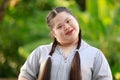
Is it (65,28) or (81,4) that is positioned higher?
(81,4)

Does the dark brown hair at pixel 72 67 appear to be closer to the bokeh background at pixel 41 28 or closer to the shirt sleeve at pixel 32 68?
the shirt sleeve at pixel 32 68

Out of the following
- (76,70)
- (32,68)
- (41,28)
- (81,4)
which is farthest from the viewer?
(81,4)

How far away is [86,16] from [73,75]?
15.3ft

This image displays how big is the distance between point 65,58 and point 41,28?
474cm

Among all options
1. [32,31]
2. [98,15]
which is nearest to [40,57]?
[98,15]

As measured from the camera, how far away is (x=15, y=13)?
8.77 m

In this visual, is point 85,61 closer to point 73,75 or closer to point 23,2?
point 73,75

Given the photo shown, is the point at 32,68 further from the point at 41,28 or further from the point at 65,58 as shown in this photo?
the point at 41,28

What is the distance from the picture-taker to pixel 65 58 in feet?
7.84

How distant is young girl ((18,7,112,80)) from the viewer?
7.70ft

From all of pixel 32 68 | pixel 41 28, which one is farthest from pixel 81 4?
pixel 32 68

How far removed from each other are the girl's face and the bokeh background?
3.72m

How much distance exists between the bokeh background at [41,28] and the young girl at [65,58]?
3.70 meters

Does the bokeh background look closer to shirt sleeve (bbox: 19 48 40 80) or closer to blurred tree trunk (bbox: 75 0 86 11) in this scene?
blurred tree trunk (bbox: 75 0 86 11)
